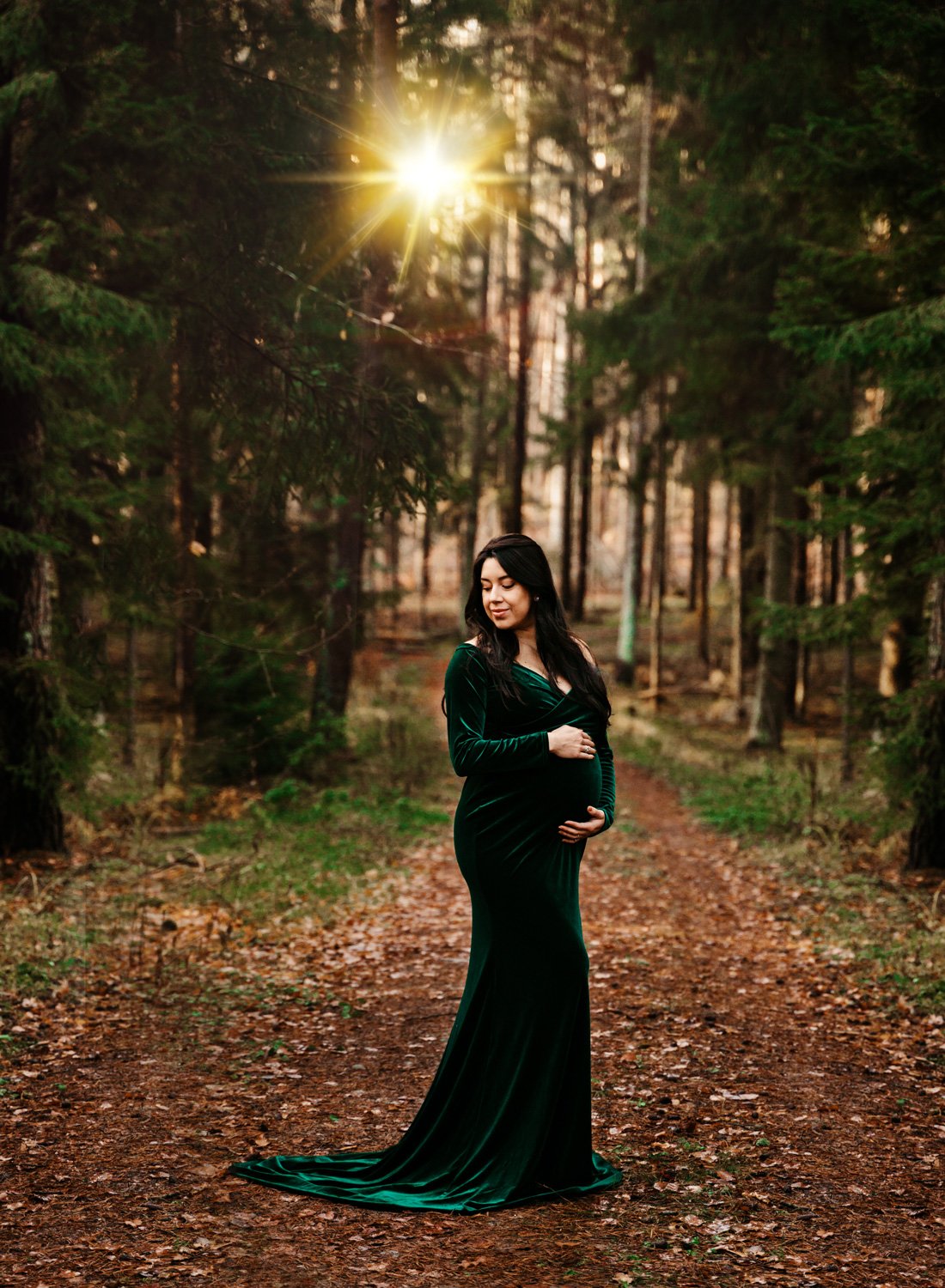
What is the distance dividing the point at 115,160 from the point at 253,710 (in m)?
6.40

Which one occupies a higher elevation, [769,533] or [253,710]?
[769,533]

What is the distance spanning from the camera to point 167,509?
51.1 feet

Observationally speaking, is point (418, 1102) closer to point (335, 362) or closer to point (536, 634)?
point (536, 634)

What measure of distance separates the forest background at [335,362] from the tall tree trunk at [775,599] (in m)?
0.06

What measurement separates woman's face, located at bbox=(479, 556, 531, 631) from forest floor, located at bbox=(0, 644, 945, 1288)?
235cm

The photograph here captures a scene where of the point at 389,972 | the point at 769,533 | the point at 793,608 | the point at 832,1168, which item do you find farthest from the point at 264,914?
the point at 769,533

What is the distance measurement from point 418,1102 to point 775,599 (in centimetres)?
1237

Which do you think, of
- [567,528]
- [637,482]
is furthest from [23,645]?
[567,528]

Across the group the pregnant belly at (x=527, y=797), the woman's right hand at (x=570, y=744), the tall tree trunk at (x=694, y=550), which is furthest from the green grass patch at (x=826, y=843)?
the tall tree trunk at (x=694, y=550)

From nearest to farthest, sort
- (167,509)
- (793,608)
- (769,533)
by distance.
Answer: (793,608) → (167,509) → (769,533)

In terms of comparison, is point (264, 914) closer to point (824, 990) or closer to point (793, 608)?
point (824, 990)

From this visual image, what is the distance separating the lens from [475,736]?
4.19m

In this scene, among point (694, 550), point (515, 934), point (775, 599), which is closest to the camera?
point (515, 934)

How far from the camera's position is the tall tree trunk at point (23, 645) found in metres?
9.36
